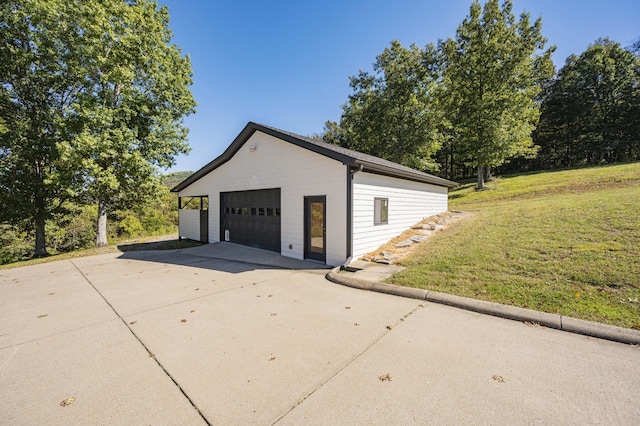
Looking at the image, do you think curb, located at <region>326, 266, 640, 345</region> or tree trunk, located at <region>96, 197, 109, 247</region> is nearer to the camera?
curb, located at <region>326, 266, 640, 345</region>

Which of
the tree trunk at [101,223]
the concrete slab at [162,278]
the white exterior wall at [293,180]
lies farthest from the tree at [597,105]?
the tree trunk at [101,223]

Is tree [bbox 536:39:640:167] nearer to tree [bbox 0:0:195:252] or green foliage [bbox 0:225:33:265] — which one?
tree [bbox 0:0:195:252]

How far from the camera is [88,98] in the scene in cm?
1073

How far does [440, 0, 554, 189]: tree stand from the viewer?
61.6 feet

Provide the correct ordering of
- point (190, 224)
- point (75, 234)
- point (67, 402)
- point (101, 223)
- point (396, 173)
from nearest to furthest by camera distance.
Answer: point (67, 402) < point (396, 173) < point (101, 223) < point (190, 224) < point (75, 234)

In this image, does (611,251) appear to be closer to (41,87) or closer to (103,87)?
(103,87)

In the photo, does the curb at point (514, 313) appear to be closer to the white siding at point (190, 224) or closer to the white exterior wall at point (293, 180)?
the white exterior wall at point (293, 180)

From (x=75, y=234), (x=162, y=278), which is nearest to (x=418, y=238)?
(x=162, y=278)

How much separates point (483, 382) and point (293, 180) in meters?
6.89

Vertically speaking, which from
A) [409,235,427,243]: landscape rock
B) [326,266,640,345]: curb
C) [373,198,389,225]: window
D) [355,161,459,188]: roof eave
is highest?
[355,161,459,188]: roof eave

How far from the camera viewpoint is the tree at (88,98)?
1039 cm

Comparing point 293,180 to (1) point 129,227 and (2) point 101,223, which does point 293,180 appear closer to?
(2) point 101,223

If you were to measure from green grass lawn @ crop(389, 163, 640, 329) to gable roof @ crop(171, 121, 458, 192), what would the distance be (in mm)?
2527

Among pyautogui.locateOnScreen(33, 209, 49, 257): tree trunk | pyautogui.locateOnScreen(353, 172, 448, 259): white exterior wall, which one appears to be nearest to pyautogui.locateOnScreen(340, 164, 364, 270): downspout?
pyautogui.locateOnScreen(353, 172, 448, 259): white exterior wall
